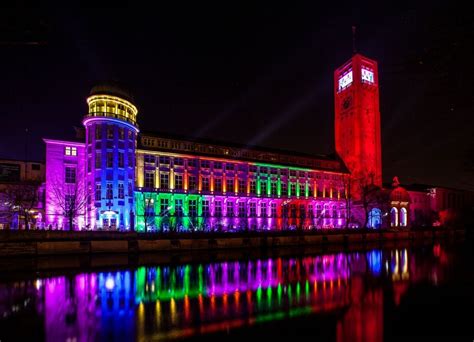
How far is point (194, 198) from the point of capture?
216 feet

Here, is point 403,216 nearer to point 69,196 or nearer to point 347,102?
point 347,102

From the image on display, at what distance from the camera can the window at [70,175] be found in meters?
56.5

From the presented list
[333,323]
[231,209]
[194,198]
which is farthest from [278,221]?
[333,323]

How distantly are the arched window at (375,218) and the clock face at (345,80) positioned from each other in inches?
1570

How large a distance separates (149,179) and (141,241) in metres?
22.3

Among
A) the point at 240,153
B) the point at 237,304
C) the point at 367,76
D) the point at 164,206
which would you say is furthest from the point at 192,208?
the point at 367,76

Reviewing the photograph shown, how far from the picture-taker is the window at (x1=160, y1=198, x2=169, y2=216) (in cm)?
6058

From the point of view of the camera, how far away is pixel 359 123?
95.0m

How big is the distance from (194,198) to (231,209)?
960 centimetres

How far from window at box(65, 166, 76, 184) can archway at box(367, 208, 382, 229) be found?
74.3 metres

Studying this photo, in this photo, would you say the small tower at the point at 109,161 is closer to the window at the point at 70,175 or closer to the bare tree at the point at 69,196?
the bare tree at the point at 69,196

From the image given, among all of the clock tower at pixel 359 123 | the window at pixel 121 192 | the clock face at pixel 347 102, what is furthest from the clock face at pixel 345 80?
the window at pixel 121 192

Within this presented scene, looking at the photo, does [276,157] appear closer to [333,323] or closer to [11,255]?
[11,255]

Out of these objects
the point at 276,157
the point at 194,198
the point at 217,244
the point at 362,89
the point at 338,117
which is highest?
the point at 362,89
